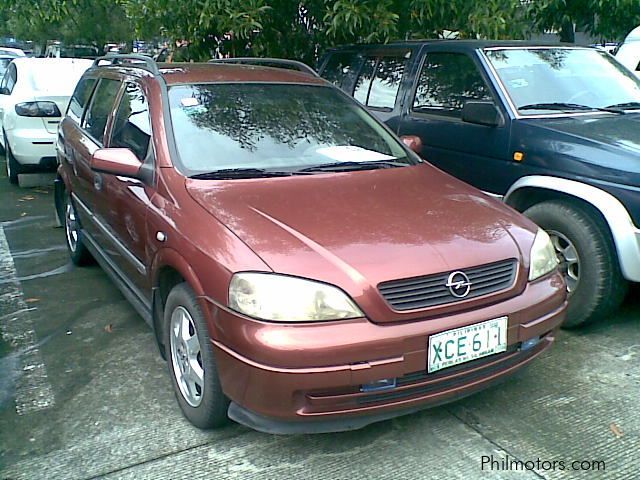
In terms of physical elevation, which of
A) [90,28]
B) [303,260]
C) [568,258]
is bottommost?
[568,258]

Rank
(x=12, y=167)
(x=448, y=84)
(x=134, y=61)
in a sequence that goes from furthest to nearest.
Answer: (x=12, y=167) < (x=448, y=84) < (x=134, y=61)

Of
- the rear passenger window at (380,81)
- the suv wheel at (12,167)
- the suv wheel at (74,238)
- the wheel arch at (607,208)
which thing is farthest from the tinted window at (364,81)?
the suv wheel at (12,167)

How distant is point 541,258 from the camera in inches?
120

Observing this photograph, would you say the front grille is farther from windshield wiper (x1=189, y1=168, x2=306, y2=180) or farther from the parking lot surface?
windshield wiper (x1=189, y1=168, x2=306, y2=180)

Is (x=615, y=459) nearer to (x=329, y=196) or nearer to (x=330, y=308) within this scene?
(x=330, y=308)

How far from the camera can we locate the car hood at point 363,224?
103 inches

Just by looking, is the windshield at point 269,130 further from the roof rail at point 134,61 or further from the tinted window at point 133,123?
the roof rail at point 134,61

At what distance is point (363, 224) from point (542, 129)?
1933 mm

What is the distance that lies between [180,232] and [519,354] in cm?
162

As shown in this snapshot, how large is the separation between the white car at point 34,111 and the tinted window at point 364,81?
400cm

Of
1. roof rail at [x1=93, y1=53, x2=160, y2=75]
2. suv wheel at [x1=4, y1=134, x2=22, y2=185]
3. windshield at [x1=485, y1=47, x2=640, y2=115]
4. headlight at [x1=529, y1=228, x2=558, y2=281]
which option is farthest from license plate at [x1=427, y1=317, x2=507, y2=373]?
suv wheel at [x1=4, y1=134, x2=22, y2=185]

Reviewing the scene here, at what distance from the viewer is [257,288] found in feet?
8.30

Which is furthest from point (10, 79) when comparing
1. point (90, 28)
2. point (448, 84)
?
point (90, 28)

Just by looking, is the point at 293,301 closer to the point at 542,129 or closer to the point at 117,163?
the point at 117,163
